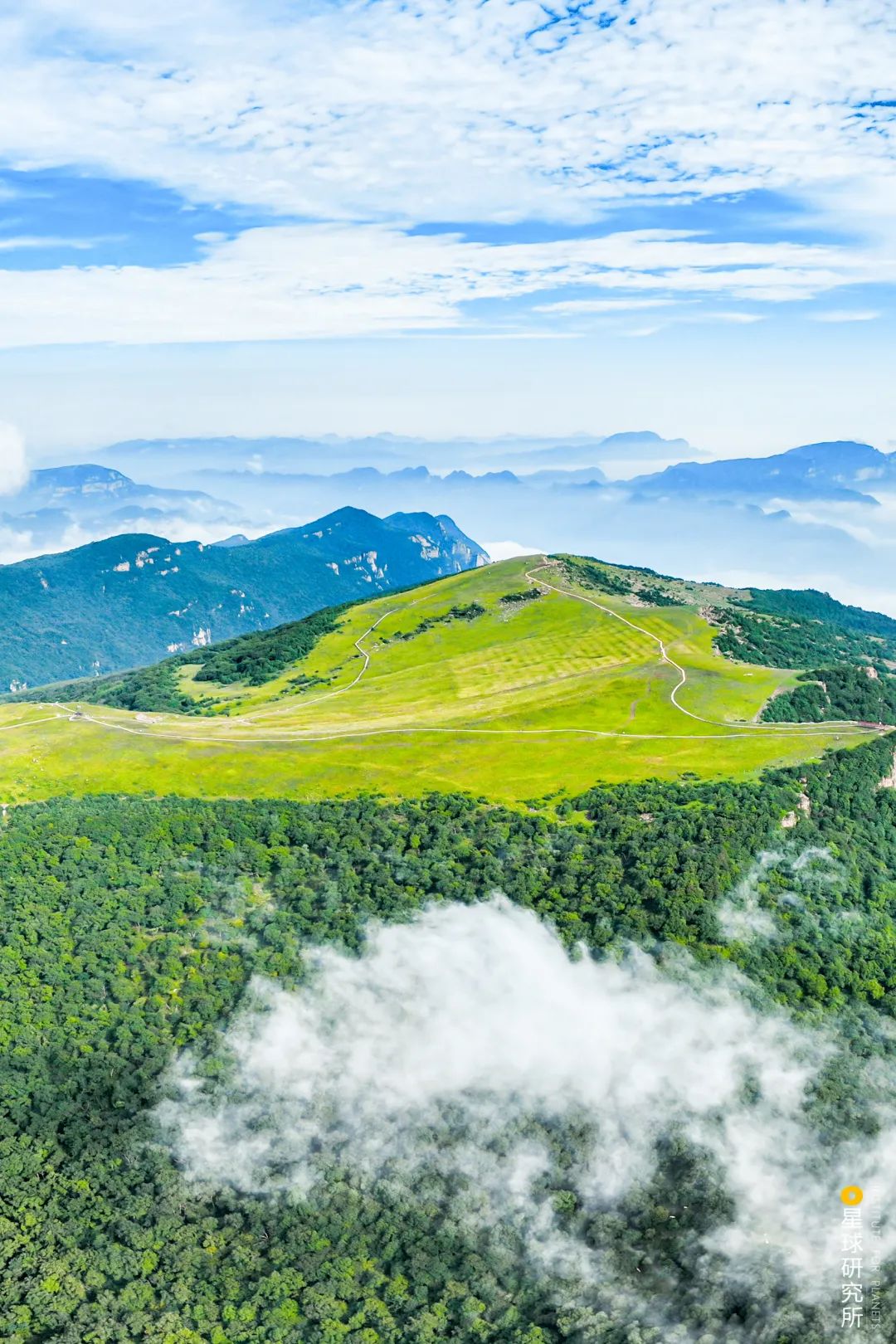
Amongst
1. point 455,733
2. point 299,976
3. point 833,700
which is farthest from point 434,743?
point 833,700

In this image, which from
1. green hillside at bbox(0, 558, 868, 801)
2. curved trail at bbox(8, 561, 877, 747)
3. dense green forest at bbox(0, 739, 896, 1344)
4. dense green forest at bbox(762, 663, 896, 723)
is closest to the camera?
dense green forest at bbox(0, 739, 896, 1344)

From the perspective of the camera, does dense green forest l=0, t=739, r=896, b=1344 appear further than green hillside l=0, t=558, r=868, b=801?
No

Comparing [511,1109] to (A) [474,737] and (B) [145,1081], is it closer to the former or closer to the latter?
(B) [145,1081]

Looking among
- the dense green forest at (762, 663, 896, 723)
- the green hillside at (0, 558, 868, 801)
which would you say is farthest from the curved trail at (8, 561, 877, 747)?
the dense green forest at (762, 663, 896, 723)

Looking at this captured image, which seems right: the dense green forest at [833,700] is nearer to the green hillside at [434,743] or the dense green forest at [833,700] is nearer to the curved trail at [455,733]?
the green hillside at [434,743]

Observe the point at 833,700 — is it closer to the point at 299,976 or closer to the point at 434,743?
the point at 434,743

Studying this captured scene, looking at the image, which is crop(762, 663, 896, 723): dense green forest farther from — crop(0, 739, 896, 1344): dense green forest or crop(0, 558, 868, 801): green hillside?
crop(0, 739, 896, 1344): dense green forest
